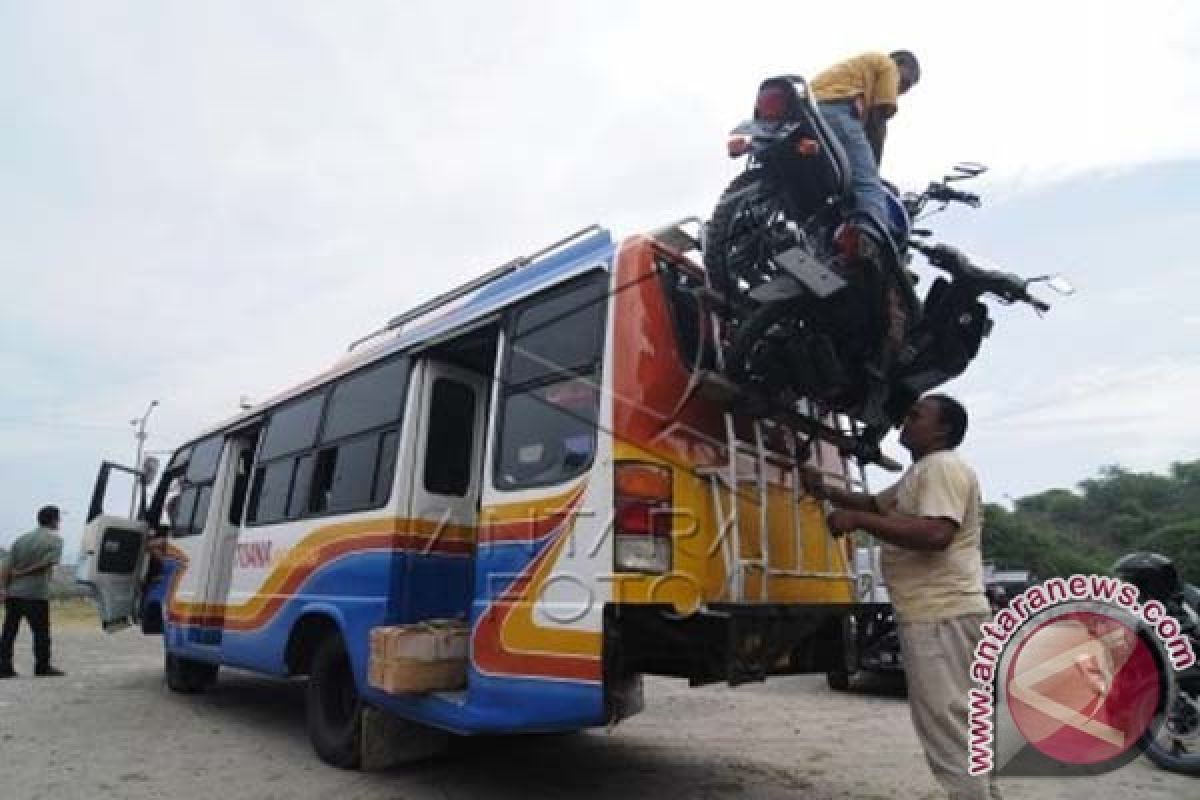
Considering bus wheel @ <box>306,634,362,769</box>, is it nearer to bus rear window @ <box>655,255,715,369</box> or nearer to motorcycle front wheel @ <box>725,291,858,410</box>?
bus rear window @ <box>655,255,715,369</box>

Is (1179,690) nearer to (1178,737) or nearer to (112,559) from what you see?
(1178,737)

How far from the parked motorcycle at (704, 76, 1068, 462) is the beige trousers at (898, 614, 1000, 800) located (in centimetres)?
101

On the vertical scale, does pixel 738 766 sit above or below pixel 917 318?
below

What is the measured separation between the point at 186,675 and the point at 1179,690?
8.38 m

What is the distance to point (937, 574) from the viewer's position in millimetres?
3504

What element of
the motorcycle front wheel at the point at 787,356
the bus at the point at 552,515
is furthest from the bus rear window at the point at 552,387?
the motorcycle front wheel at the point at 787,356

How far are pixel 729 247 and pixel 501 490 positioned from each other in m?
1.62

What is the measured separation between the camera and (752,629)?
3.74 m

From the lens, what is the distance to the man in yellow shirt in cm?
368

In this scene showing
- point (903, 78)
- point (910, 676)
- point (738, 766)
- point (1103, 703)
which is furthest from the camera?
point (738, 766)

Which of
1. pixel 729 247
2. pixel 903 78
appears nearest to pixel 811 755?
pixel 729 247

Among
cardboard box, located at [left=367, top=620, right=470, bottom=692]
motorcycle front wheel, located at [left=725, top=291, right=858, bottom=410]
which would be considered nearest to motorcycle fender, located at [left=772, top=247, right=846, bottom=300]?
motorcycle front wheel, located at [left=725, top=291, right=858, bottom=410]

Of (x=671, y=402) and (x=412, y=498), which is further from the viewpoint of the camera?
(x=412, y=498)

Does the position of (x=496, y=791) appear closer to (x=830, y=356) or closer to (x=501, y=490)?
(x=501, y=490)
